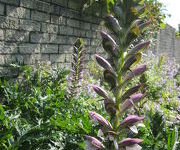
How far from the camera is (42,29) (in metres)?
5.27

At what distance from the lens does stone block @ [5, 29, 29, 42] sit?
14.7ft

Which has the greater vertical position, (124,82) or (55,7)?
(55,7)

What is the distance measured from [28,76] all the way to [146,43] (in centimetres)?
315

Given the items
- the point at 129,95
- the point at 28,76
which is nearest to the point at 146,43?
the point at 129,95

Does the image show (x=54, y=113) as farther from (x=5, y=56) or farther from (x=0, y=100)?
(x=5, y=56)

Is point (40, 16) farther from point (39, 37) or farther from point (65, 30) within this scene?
point (65, 30)

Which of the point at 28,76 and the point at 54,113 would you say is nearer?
the point at 54,113

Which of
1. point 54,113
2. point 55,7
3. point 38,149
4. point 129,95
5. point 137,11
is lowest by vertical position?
point 38,149

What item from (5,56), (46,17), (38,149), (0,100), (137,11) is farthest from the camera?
(46,17)

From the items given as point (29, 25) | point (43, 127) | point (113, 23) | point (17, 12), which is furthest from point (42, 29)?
point (113, 23)

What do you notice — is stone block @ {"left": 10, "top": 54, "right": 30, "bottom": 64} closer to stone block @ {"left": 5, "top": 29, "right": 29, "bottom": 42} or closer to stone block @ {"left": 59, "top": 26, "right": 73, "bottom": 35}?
stone block @ {"left": 5, "top": 29, "right": 29, "bottom": 42}

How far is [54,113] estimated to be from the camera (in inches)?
125

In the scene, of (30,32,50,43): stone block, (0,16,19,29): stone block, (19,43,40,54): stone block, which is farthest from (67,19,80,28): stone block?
(0,16,19,29): stone block

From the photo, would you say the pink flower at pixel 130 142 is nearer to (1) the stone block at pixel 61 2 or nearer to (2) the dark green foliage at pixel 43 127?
(2) the dark green foliage at pixel 43 127
